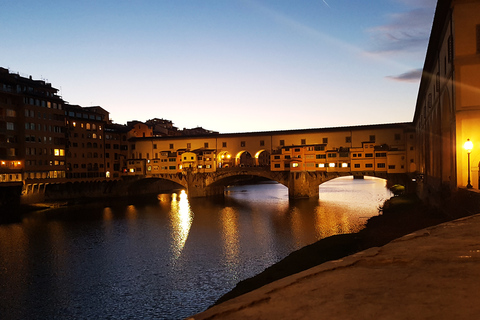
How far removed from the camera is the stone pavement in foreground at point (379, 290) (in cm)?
477

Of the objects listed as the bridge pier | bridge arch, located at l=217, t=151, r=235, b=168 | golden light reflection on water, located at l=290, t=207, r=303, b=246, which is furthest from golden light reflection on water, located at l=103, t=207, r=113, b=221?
the bridge pier

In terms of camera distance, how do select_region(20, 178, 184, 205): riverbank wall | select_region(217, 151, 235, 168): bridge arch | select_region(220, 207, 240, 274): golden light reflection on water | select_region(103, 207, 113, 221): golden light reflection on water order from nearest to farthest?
select_region(220, 207, 240, 274): golden light reflection on water
select_region(103, 207, 113, 221): golden light reflection on water
select_region(20, 178, 184, 205): riverbank wall
select_region(217, 151, 235, 168): bridge arch

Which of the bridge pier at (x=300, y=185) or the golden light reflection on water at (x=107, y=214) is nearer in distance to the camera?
the golden light reflection on water at (x=107, y=214)

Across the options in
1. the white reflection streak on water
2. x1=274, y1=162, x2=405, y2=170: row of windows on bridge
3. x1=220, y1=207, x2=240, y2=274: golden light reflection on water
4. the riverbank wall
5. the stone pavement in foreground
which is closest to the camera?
the stone pavement in foreground

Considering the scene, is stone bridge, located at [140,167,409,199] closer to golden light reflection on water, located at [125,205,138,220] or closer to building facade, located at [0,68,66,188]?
golden light reflection on water, located at [125,205,138,220]

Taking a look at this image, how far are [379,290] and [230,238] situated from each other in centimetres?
2745

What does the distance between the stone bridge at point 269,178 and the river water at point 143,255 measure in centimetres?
984

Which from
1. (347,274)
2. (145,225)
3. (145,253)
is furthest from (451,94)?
(145,225)

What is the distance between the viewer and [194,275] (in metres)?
22.0

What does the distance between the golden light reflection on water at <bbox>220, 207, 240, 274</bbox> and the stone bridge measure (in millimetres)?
15379

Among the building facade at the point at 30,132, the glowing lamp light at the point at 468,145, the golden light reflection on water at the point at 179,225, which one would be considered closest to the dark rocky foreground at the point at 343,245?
the glowing lamp light at the point at 468,145

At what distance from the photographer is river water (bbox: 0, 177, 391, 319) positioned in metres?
18.4

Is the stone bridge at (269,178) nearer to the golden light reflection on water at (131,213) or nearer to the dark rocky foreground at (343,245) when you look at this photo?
the golden light reflection on water at (131,213)

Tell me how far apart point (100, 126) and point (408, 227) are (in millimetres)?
67241
